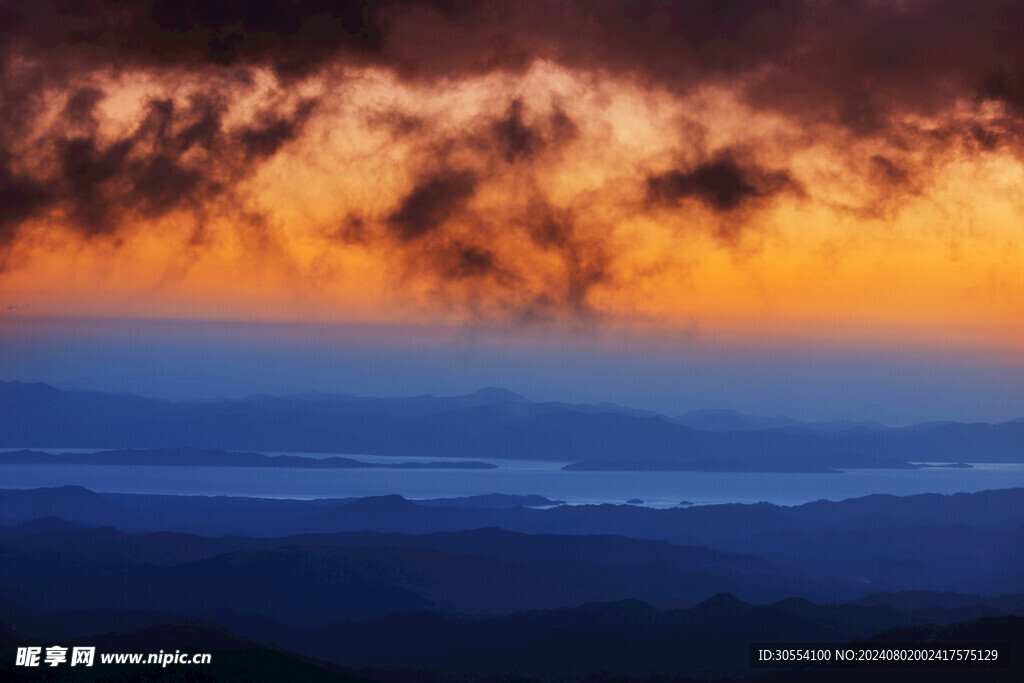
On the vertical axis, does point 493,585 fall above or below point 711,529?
below

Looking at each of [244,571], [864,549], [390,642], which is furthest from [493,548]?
[864,549]

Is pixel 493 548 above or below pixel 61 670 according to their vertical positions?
above

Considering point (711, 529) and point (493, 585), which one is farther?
point (711, 529)

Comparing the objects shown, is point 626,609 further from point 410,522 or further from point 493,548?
point 410,522

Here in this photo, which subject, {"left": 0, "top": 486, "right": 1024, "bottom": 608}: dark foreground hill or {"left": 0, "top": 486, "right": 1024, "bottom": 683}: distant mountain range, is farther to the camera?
{"left": 0, "top": 486, "right": 1024, "bottom": 608}: dark foreground hill

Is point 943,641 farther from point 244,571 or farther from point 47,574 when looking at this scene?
point 47,574

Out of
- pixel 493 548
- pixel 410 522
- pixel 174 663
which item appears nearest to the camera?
pixel 174 663

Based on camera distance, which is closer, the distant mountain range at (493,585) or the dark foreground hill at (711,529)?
the distant mountain range at (493,585)

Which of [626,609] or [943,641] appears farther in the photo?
[626,609]

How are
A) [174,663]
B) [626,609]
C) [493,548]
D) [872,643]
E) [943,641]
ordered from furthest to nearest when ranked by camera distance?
1. [493,548]
2. [626,609]
3. [872,643]
4. [943,641]
5. [174,663]
